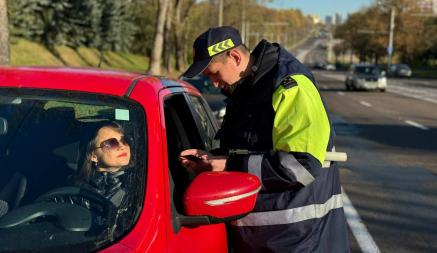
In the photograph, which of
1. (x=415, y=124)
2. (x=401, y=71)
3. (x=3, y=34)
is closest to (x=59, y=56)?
(x=415, y=124)

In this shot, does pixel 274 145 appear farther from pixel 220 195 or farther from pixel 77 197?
pixel 77 197

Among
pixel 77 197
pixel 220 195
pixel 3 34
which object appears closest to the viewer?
pixel 220 195

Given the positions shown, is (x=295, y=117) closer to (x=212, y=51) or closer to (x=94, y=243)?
(x=212, y=51)

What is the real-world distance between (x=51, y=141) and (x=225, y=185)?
2.66 ft

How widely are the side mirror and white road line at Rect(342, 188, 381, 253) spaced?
3.59 metres

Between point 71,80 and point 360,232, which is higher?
point 71,80

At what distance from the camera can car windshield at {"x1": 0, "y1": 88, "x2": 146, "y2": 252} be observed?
207 centimetres

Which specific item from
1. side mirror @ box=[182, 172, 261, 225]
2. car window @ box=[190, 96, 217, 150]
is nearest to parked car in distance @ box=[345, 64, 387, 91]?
car window @ box=[190, 96, 217, 150]

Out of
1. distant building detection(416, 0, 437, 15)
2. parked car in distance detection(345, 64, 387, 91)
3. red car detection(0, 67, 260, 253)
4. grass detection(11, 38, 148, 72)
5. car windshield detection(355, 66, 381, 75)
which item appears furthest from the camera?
distant building detection(416, 0, 437, 15)

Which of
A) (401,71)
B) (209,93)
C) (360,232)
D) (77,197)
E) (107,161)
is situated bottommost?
(401,71)

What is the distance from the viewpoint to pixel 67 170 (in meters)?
2.43

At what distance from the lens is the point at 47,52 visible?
35.4 metres

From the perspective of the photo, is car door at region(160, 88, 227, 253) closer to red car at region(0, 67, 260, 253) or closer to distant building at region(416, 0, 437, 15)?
red car at region(0, 67, 260, 253)

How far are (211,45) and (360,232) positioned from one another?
411 centimetres
